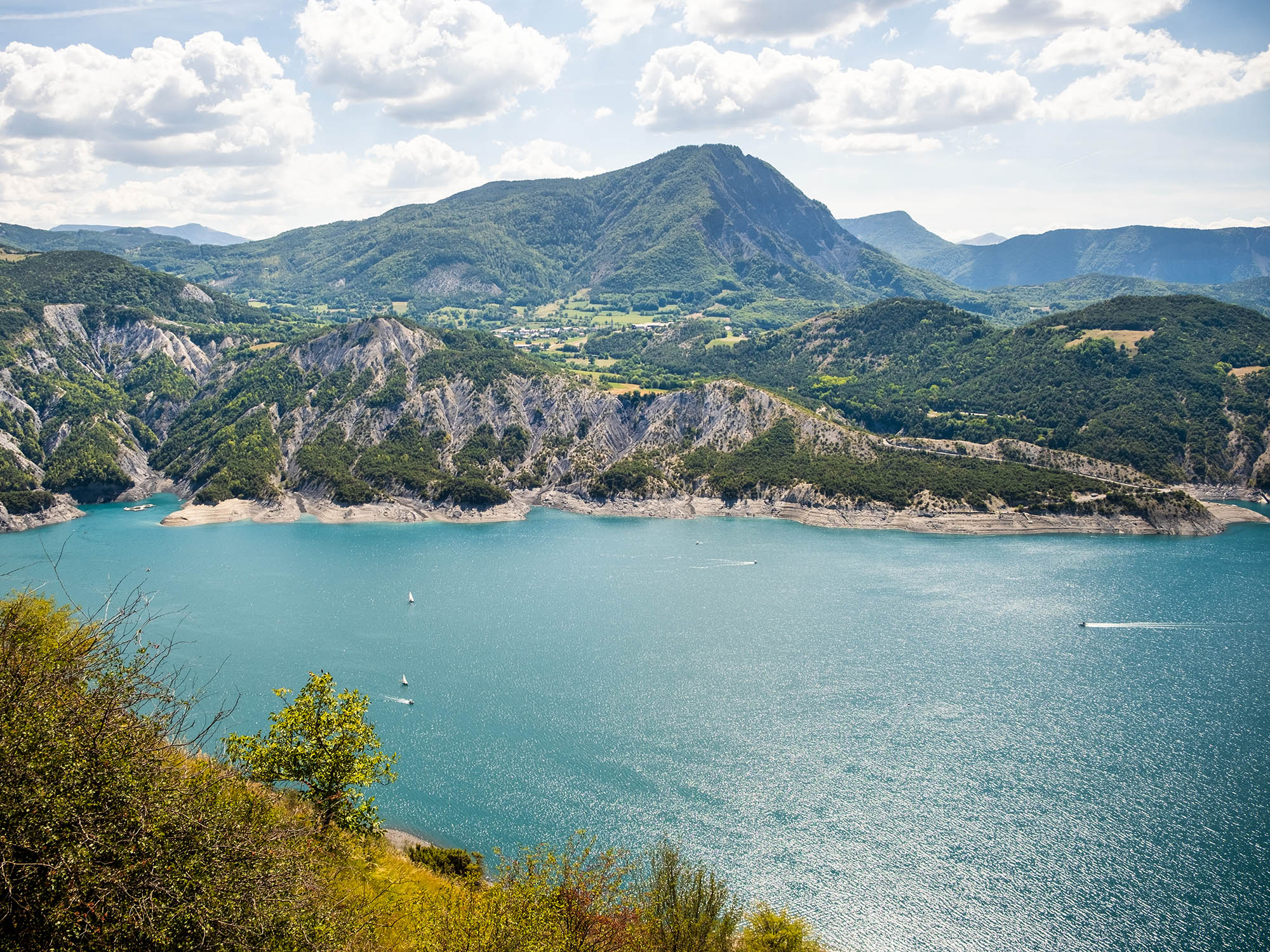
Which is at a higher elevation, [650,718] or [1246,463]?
[1246,463]

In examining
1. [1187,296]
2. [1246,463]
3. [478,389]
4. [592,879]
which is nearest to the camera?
[592,879]

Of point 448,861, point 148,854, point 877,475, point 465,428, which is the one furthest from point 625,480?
point 148,854

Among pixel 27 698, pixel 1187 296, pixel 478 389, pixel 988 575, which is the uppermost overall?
pixel 1187 296

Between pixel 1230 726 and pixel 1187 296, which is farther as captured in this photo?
pixel 1187 296

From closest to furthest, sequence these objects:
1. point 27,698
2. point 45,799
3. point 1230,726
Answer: point 45,799 < point 27,698 < point 1230,726

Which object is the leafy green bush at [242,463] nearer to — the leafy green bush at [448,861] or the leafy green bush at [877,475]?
the leafy green bush at [877,475]

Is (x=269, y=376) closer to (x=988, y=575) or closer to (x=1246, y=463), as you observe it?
(x=988, y=575)

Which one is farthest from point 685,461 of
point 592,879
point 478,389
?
point 592,879

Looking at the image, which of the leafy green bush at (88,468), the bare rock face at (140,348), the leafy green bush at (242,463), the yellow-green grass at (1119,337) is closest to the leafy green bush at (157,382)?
the bare rock face at (140,348)
